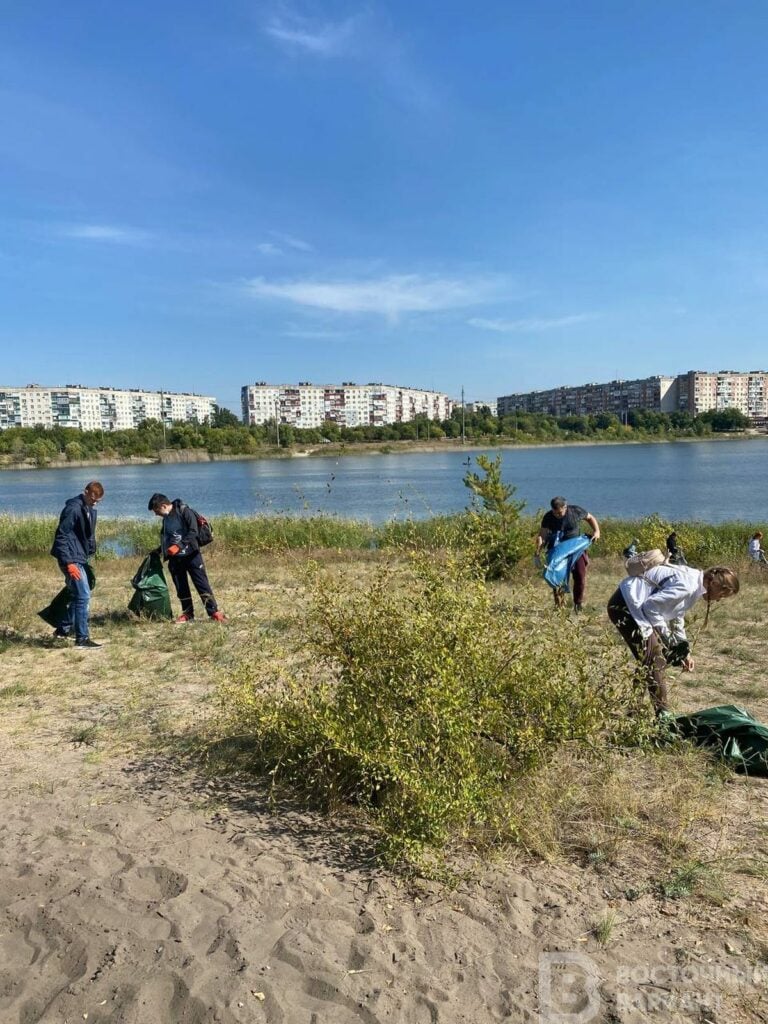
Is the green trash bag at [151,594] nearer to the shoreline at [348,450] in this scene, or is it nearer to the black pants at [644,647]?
the black pants at [644,647]

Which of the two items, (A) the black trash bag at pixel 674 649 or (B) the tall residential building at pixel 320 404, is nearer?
(A) the black trash bag at pixel 674 649

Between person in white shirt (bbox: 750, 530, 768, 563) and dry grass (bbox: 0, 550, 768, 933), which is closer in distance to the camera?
dry grass (bbox: 0, 550, 768, 933)

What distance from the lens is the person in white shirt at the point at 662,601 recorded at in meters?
4.62

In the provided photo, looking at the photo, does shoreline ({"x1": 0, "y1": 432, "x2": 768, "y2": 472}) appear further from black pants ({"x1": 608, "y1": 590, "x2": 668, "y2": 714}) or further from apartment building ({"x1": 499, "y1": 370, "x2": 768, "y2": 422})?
black pants ({"x1": 608, "y1": 590, "x2": 668, "y2": 714})

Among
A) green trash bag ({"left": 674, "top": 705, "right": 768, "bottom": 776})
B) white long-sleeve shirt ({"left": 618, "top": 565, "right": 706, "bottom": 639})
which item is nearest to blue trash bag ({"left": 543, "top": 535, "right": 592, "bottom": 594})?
white long-sleeve shirt ({"left": 618, "top": 565, "right": 706, "bottom": 639})

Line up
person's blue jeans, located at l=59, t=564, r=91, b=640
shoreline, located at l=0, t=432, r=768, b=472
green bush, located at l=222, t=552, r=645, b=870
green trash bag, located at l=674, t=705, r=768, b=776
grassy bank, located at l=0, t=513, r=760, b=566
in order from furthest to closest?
1. shoreline, located at l=0, t=432, r=768, b=472
2. grassy bank, located at l=0, t=513, r=760, b=566
3. person's blue jeans, located at l=59, t=564, r=91, b=640
4. green trash bag, located at l=674, t=705, r=768, b=776
5. green bush, located at l=222, t=552, r=645, b=870

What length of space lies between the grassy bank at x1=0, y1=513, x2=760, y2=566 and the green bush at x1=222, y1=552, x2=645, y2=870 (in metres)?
9.94

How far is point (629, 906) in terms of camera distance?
306 centimetres

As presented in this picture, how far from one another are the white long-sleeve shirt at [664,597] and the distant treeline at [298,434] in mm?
80271

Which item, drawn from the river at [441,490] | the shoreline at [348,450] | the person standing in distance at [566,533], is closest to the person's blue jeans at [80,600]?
the person standing in distance at [566,533]

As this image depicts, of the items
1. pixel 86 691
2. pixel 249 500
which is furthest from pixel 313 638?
pixel 249 500

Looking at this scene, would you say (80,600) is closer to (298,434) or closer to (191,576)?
(191,576)

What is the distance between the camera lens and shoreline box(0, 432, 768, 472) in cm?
8756

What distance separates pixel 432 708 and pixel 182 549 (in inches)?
228
